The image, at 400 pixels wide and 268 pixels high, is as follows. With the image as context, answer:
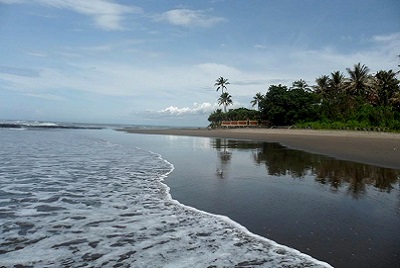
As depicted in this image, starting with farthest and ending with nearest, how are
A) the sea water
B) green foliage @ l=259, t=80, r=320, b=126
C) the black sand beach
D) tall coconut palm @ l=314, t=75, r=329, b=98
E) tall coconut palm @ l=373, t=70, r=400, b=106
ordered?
tall coconut palm @ l=314, t=75, r=329, b=98, green foliage @ l=259, t=80, r=320, b=126, tall coconut palm @ l=373, t=70, r=400, b=106, the black sand beach, the sea water

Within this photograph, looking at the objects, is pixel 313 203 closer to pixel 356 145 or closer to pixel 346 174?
pixel 346 174

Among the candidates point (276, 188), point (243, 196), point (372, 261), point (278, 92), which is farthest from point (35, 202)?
point (278, 92)

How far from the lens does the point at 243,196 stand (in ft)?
21.9

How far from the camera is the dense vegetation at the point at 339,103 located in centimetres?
3712

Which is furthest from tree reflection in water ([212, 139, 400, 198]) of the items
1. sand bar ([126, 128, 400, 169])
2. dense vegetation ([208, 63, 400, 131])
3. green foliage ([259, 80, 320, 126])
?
green foliage ([259, 80, 320, 126])

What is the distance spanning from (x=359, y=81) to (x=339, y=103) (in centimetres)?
930

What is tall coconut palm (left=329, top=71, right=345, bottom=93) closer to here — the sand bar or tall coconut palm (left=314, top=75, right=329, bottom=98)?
tall coconut palm (left=314, top=75, right=329, bottom=98)

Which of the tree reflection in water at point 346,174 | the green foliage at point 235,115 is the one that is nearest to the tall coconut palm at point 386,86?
the green foliage at point 235,115

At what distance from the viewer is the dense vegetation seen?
37125 millimetres

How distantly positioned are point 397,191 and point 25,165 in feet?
36.5

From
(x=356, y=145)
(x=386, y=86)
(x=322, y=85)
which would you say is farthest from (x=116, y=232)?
(x=322, y=85)

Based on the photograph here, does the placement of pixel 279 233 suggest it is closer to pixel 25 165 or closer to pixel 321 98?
pixel 25 165

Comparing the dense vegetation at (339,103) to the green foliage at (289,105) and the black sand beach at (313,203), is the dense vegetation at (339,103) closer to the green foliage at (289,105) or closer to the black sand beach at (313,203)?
the green foliage at (289,105)

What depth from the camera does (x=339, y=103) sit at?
4369 centimetres
